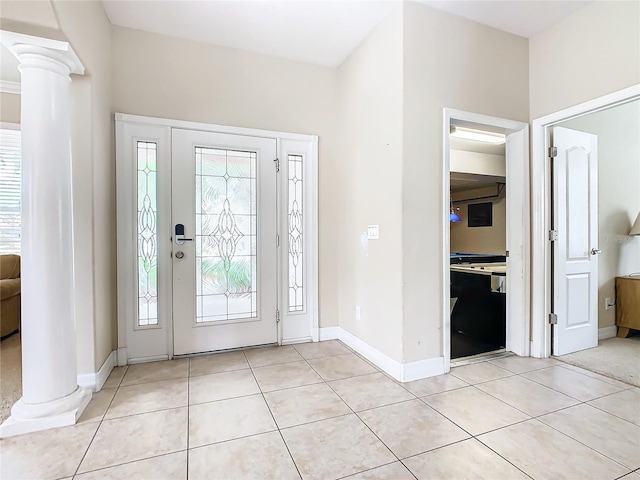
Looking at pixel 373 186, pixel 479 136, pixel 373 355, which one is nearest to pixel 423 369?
pixel 373 355

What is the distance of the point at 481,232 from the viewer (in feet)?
24.3

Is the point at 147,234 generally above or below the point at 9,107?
below

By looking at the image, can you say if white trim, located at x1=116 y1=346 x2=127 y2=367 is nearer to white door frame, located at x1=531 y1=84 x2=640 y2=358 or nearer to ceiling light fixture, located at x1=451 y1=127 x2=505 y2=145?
white door frame, located at x1=531 y1=84 x2=640 y2=358

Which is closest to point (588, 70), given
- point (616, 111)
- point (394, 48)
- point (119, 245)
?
point (616, 111)

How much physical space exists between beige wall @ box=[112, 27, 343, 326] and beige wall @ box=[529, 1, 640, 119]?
1936 mm

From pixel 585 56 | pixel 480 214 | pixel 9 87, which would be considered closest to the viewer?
pixel 585 56

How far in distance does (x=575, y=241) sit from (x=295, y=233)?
106 inches

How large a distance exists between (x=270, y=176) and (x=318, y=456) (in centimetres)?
242

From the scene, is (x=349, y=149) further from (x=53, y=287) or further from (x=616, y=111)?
(x=616, y=111)

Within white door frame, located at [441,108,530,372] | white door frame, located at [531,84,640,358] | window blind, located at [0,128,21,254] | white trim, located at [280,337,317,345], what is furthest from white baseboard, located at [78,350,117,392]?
white door frame, located at [531,84,640,358]

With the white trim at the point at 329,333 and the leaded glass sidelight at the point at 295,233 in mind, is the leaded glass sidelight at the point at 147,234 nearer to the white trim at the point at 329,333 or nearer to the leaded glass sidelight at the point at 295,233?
the leaded glass sidelight at the point at 295,233

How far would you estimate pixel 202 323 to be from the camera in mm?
3088

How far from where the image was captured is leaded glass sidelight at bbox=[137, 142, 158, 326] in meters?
2.89

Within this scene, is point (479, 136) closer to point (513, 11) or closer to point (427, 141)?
point (513, 11)
